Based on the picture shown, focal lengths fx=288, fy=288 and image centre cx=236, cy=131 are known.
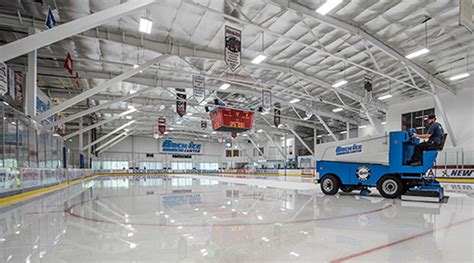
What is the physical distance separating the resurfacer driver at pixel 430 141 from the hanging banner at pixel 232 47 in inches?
245

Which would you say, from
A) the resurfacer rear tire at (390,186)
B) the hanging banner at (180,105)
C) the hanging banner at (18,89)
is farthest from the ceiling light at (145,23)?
the hanging banner at (180,105)

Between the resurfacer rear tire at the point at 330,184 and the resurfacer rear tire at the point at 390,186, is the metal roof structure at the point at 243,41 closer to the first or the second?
the resurfacer rear tire at the point at 330,184

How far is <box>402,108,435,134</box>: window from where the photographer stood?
73.9 feet

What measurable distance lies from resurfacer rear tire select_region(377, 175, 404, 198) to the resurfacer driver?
1.98 feet

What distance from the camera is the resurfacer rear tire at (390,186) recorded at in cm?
755

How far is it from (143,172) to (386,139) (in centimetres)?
3962

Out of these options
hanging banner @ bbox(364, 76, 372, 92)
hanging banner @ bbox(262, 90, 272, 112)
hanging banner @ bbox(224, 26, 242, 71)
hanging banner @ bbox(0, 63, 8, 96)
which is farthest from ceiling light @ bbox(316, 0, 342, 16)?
hanging banner @ bbox(0, 63, 8, 96)

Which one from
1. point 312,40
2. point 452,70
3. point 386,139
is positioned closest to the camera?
point 386,139

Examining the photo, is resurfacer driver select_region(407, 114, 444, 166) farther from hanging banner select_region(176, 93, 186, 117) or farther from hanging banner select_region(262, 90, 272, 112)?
hanging banner select_region(176, 93, 186, 117)

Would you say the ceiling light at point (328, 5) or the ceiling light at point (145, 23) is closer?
the ceiling light at point (328, 5)

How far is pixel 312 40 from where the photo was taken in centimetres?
1329

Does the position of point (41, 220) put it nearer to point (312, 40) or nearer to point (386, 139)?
point (386, 139)

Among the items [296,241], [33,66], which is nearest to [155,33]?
[33,66]

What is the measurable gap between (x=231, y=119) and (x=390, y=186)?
47.3 feet
